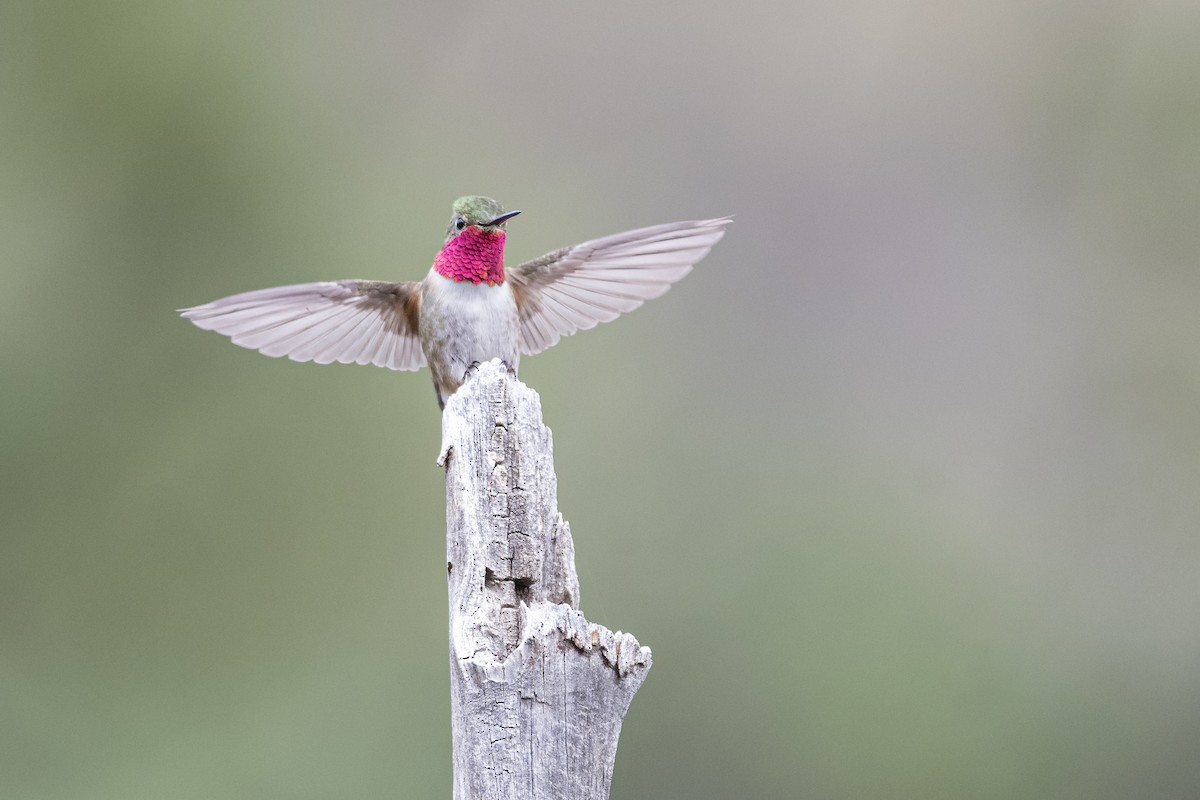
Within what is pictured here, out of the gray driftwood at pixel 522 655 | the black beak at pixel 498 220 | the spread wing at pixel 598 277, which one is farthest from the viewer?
the spread wing at pixel 598 277

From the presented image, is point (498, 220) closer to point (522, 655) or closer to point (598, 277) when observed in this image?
point (598, 277)

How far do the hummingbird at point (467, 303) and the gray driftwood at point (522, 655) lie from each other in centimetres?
61

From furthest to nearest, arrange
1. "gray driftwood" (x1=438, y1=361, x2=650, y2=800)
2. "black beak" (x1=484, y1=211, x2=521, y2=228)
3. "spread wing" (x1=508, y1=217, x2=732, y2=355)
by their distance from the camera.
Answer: "spread wing" (x1=508, y1=217, x2=732, y2=355), "black beak" (x1=484, y1=211, x2=521, y2=228), "gray driftwood" (x1=438, y1=361, x2=650, y2=800)

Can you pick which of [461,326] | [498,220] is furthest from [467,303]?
[498,220]

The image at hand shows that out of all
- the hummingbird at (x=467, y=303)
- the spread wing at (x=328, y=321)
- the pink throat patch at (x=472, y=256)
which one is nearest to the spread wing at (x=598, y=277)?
the hummingbird at (x=467, y=303)

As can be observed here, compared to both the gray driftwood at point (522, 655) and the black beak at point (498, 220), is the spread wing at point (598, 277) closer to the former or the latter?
the black beak at point (498, 220)

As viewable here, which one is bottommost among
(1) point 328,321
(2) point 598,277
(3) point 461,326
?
(3) point 461,326

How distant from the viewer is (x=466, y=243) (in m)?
2.95

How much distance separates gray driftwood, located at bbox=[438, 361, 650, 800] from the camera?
79.8 inches

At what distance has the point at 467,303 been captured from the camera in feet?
9.59

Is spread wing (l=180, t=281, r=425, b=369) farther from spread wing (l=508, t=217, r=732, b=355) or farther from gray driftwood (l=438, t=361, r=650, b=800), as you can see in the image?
gray driftwood (l=438, t=361, r=650, b=800)

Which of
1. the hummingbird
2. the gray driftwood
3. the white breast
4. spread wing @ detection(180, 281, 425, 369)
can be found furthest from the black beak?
the gray driftwood

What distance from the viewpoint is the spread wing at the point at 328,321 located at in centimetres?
291

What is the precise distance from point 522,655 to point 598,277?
137cm
